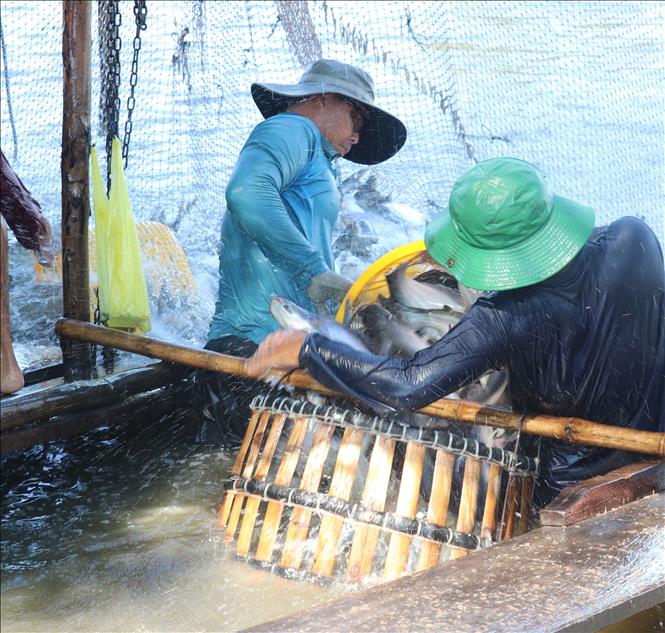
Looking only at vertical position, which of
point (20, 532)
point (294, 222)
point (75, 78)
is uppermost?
point (75, 78)

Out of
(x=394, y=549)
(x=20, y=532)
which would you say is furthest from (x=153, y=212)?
(x=394, y=549)

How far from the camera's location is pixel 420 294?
11.0 ft

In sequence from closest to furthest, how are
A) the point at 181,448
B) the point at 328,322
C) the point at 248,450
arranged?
the point at 328,322
the point at 248,450
the point at 181,448

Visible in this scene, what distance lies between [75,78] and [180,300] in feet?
8.13

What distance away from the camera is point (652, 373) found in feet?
8.86

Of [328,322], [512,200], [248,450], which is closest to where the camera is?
[512,200]

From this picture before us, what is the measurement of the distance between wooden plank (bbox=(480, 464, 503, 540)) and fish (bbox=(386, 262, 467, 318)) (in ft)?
2.47

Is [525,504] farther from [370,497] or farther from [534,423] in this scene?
[370,497]

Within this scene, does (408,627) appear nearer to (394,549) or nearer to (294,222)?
(394,549)

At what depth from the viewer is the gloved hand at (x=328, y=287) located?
375 centimetres

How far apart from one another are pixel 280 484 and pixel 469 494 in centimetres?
75

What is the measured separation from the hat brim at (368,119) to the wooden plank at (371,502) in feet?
6.51

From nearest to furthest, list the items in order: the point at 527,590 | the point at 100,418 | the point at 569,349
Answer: the point at 527,590 → the point at 569,349 → the point at 100,418

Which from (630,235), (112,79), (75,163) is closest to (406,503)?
(630,235)
